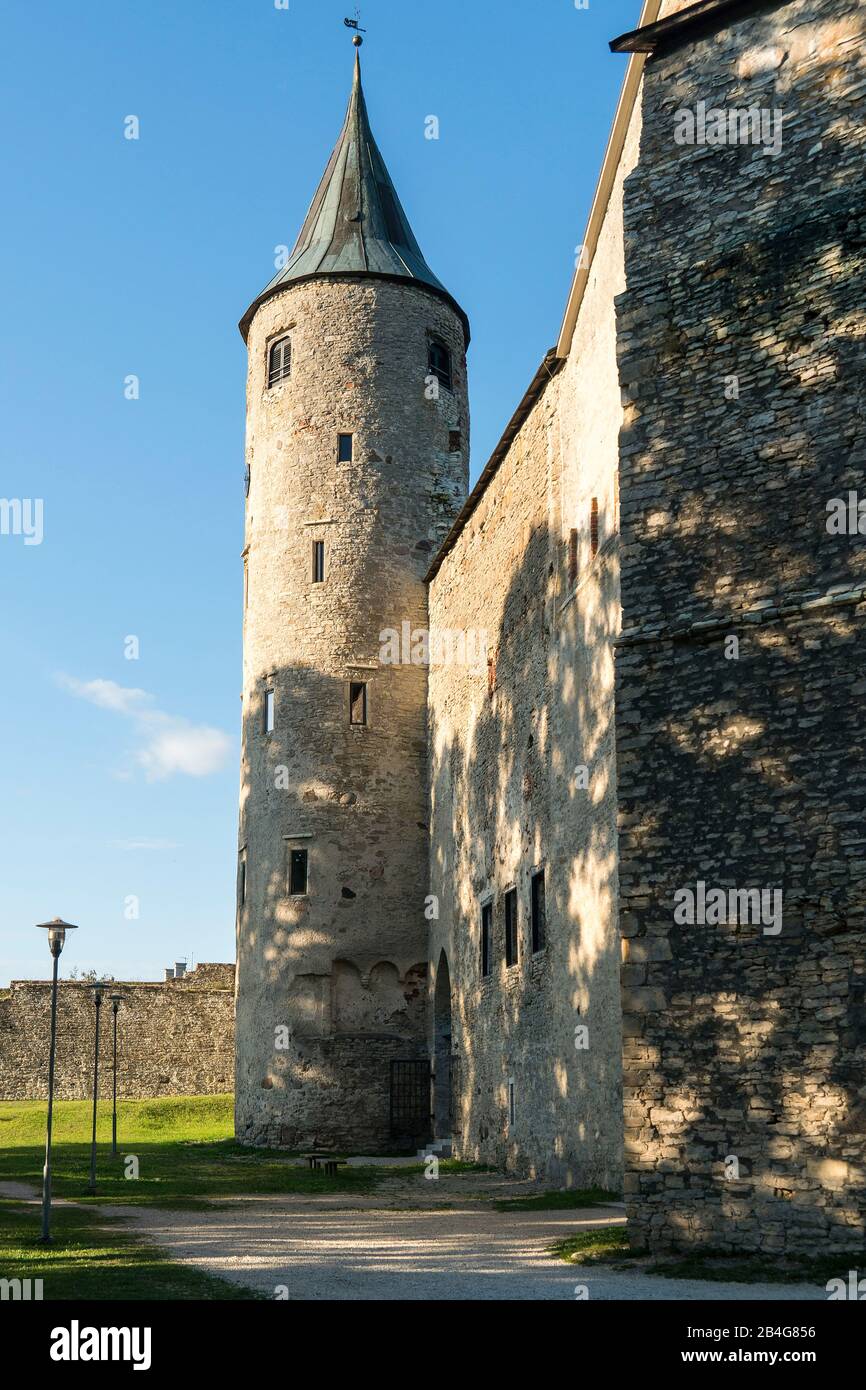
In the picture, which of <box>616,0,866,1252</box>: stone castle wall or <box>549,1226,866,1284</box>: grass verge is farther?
<box>616,0,866,1252</box>: stone castle wall

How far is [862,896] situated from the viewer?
10664 mm

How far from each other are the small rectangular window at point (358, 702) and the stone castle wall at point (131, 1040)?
47.3ft

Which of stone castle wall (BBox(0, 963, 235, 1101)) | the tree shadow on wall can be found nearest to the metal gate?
the tree shadow on wall

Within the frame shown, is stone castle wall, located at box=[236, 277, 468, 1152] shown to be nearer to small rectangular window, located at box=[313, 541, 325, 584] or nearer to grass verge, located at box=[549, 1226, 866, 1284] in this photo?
small rectangular window, located at box=[313, 541, 325, 584]

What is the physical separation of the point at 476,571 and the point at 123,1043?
2051cm

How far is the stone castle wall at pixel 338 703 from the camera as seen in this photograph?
26000 millimetres

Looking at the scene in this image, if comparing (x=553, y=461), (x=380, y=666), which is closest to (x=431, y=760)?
(x=380, y=666)

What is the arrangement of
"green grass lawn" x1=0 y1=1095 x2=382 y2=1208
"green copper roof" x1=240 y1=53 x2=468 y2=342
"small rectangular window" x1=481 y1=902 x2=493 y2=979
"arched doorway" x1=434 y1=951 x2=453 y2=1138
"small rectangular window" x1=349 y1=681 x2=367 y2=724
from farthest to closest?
"green copper roof" x1=240 y1=53 x2=468 y2=342 → "small rectangular window" x1=349 y1=681 x2=367 y2=724 → "arched doorway" x1=434 y1=951 x2=453 y2=1138 → "small rectangular window" x1=481 y1=902 x2=493 y2=979 → "green grass lawn" x1=0 y1=1095 x2=382 y2=1208

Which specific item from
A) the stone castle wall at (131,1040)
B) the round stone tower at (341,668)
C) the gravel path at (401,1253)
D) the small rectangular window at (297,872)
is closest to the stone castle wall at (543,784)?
the round stone tower at (341,668)

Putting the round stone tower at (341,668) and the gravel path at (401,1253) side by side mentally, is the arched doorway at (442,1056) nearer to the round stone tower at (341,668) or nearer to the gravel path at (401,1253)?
the round stone tower at (341,668)

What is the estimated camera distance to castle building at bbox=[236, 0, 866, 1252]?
11023 millimetres

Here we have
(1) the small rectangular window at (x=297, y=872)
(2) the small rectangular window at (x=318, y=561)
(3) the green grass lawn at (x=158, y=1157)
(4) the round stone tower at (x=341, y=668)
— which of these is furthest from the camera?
(2) the small rectangular window at (x=318, y=561)

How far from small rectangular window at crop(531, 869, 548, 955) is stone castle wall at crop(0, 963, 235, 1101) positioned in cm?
2099

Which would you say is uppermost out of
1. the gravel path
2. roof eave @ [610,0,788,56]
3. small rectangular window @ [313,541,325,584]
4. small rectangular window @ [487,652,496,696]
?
roof eave @ [610,0,788,56]
